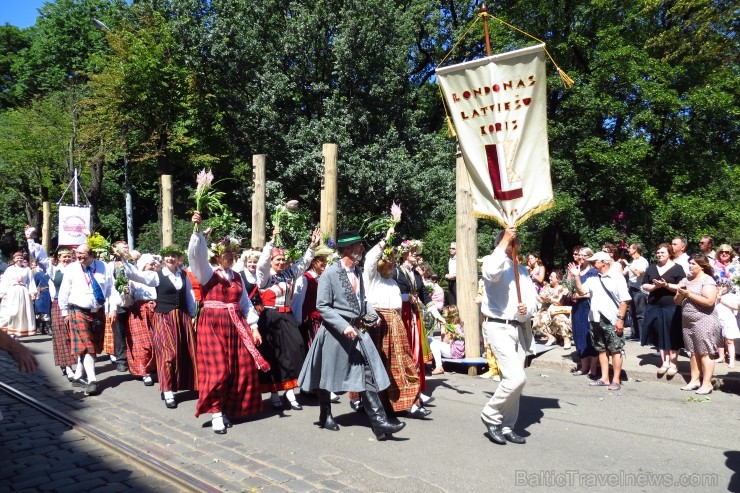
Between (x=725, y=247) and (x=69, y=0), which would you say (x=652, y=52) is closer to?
(x=725, y=247)

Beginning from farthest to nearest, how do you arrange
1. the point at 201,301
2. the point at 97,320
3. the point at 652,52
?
1. the point at 652,52
2. the point at 97,320
3. the point at 201,301

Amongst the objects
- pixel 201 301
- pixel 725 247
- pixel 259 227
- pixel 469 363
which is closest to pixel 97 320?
pixel 201 301

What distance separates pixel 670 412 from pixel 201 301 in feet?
17.5

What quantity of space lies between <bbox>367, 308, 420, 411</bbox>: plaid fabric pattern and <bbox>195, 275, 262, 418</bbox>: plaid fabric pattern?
4.65 ft

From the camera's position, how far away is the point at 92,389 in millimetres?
8625

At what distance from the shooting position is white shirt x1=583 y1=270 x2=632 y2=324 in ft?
28.1

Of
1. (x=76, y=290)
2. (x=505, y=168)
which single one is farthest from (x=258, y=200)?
(x=505, y=168)

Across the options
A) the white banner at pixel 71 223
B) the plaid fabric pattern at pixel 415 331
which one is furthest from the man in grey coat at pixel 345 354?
the white banner at pixel 71 223

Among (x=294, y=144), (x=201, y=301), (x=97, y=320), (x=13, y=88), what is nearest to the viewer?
(x=201, y=301)

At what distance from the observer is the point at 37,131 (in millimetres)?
31375

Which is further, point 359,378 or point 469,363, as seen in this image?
point 469,363

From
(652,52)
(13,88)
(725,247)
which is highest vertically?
(13,88)

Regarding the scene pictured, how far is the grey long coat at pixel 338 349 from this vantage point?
20.9ft

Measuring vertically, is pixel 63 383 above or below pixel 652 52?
below
